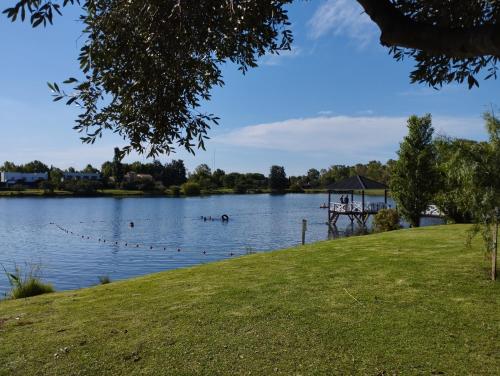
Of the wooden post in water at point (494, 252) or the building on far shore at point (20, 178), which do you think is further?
the building on far shore at point (20, 178)

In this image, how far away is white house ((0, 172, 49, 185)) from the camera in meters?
150

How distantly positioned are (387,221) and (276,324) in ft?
82.0

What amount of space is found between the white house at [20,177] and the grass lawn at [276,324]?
155m

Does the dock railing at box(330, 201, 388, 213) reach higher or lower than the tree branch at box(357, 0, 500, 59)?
lower

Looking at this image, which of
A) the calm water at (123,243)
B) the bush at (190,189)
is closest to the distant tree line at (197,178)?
the bush at (190,189)

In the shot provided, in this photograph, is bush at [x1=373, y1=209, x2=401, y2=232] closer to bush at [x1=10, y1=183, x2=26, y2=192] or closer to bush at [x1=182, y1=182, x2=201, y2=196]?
bush at [x1=182, y1=182, x2=201, y2=196]

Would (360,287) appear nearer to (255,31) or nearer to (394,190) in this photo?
(255,31)

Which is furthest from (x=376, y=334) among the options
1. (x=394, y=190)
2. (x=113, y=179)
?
(x=113, y=179)

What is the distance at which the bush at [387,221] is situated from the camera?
30.2m

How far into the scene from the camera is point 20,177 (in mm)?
154000

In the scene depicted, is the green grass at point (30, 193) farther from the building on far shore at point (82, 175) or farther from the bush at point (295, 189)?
the bush at point (295, 189)

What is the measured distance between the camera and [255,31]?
480cm

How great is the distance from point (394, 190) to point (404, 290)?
24386 mm

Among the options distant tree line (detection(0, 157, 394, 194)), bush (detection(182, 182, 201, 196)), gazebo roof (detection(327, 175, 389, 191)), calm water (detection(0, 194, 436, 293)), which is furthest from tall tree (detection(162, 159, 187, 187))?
gazebo roof (detection(327, 175, 389, 191))
